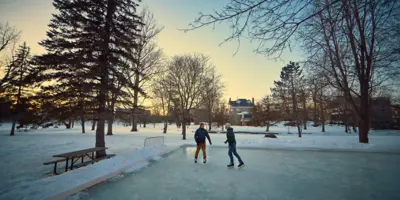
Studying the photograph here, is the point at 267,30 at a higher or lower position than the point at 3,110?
higher

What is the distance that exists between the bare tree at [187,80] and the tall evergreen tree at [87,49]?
1189cm

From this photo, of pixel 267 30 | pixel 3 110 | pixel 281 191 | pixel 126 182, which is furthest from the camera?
pixel 3 110

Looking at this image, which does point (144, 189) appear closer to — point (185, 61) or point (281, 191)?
point (281, 191)

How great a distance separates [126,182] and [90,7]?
9069 mm

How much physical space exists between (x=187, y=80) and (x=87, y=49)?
44.3ft

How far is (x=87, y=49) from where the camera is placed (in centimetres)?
851

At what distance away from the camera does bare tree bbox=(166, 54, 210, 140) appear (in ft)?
69.1

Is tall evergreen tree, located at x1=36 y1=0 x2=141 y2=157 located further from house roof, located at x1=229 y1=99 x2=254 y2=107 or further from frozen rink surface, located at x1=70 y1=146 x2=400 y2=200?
house roof, located at x1=229 y1=99 x2=254 y2=107

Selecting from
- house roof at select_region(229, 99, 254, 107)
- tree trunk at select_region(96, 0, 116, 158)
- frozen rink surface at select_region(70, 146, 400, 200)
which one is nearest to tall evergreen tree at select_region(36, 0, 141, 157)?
tree trunk at select_region(96, 0, 116, 158)

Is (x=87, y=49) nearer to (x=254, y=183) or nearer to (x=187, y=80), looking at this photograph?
(x=254, y=183)

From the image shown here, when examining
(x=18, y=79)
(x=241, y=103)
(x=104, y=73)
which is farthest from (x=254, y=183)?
(x=241, y=103)

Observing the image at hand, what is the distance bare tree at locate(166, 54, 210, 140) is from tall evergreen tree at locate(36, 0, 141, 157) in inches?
468

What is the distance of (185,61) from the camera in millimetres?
21844

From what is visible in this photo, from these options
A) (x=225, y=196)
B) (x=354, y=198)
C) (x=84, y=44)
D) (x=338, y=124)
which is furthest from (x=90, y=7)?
(x=338, y=124)
